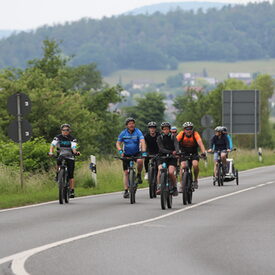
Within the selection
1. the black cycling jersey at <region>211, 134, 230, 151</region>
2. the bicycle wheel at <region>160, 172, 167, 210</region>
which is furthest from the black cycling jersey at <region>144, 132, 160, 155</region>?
the black cycling jersey at <region>211, 134, 230, 151</region>

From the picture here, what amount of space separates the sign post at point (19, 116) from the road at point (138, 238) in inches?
135

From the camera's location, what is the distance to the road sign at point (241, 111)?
47.3m

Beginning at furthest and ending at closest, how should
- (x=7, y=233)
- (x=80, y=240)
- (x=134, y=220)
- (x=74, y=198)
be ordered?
(x=74, y=198), (x=134, y=220), (x=7, y=233), (x=80, y=240)

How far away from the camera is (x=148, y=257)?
9539 mm

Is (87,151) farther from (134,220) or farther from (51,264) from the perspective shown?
(51,264)

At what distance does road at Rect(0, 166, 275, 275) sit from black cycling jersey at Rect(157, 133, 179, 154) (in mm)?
1089

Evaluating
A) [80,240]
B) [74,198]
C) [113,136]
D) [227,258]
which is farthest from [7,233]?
[113,136]

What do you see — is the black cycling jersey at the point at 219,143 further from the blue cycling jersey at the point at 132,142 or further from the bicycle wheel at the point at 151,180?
the blue cycling jersey at the point at 132,142

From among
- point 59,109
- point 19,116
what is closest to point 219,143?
point 19,116

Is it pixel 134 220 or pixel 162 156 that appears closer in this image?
pixel 134 220

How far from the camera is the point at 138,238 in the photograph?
11.5 meters

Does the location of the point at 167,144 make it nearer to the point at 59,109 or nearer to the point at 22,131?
the point at 22,131

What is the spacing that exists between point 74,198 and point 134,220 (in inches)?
259

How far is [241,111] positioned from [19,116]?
1087 inches
